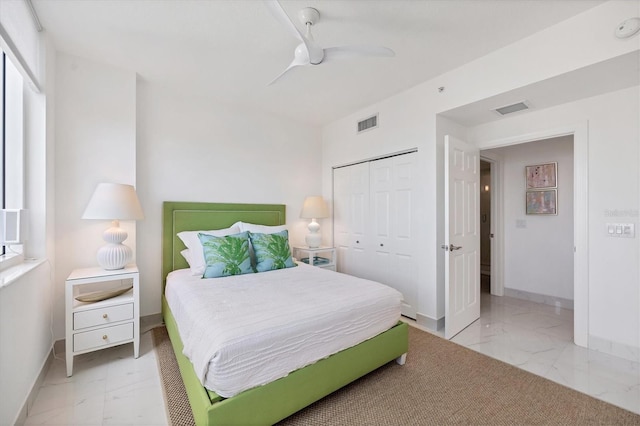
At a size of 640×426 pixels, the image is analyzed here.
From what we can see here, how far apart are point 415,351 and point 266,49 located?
3.01 m

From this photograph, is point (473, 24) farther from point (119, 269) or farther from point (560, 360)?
point (119, 269)

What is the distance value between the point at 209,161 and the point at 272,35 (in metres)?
1.76

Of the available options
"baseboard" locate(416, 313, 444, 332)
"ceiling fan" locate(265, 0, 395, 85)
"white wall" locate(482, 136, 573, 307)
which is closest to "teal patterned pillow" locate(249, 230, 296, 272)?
"baseboard" locate(416, 313, 444, 332)

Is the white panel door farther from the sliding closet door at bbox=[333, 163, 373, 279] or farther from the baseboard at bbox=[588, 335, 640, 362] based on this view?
the sliding closet door at bbox=[333, 163, 373, 279]

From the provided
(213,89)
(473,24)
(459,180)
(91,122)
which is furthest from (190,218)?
(473,24)

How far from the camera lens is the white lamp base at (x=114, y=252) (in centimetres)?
243

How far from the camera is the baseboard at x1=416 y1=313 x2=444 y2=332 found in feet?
9.85

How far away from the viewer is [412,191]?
10.7 ft

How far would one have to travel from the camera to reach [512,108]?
281 centimetres

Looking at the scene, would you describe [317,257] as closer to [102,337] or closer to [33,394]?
[102,337]

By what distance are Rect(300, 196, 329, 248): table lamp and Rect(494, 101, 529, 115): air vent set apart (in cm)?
236

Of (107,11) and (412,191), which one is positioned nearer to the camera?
(107,11)

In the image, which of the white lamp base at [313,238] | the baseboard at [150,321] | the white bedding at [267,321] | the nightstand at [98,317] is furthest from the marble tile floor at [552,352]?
the baseboard at [150,321]

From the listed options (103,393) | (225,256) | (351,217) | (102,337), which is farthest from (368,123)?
(103,393)
